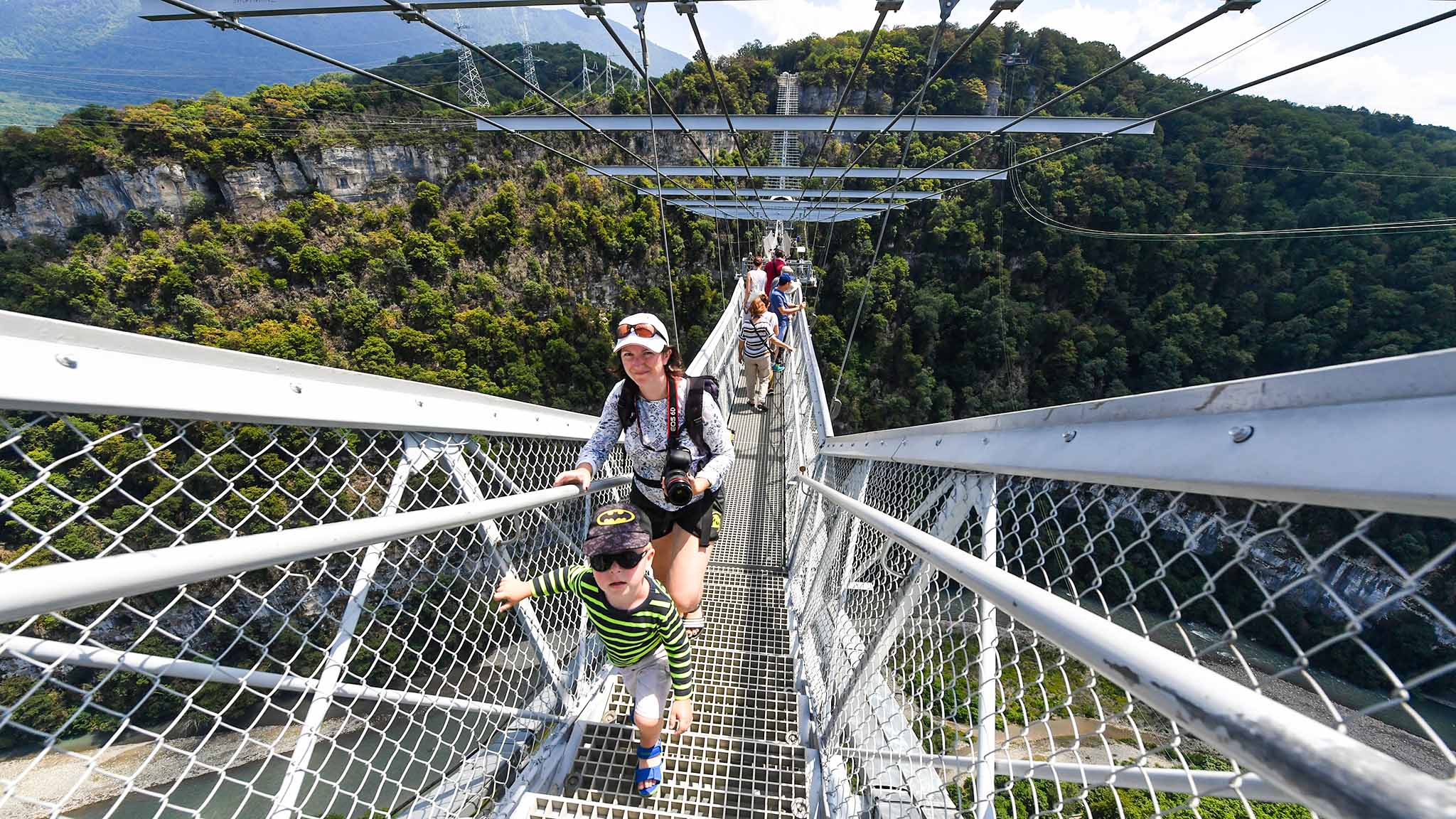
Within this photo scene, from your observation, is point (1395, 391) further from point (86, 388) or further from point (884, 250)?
point (884, 250)

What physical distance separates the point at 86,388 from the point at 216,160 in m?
36.9

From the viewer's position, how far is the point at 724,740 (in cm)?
218

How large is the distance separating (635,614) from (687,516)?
58 centimetres

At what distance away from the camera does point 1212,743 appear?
0.49 metres

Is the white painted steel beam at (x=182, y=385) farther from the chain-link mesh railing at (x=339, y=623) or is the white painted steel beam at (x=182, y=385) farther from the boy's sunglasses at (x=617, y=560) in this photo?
the boy's sunglasses at (x=617, y=560)

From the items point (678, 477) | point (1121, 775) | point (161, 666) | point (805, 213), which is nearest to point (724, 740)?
point (678, 477)

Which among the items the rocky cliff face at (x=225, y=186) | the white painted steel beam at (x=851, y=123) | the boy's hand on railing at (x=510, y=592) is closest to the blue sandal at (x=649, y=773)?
the boy's hand on railing at (x=510, y=592)

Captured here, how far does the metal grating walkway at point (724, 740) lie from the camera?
192 cm

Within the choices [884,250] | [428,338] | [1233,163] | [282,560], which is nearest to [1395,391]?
[282,560]

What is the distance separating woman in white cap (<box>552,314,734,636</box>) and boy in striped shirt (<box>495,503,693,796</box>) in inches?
10.1

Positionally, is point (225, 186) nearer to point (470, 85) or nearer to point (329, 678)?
point (470, 85)

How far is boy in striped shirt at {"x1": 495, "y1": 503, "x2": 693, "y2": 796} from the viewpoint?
1731 millimetres

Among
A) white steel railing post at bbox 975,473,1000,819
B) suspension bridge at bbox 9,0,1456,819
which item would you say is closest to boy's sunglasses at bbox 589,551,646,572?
suspension bridge at bbox 9,0,1456,819

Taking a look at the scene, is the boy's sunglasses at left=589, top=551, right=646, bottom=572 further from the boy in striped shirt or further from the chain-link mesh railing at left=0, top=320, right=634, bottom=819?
the chain-link mesh railing at left=0, top=320, right=634, bottom=819
